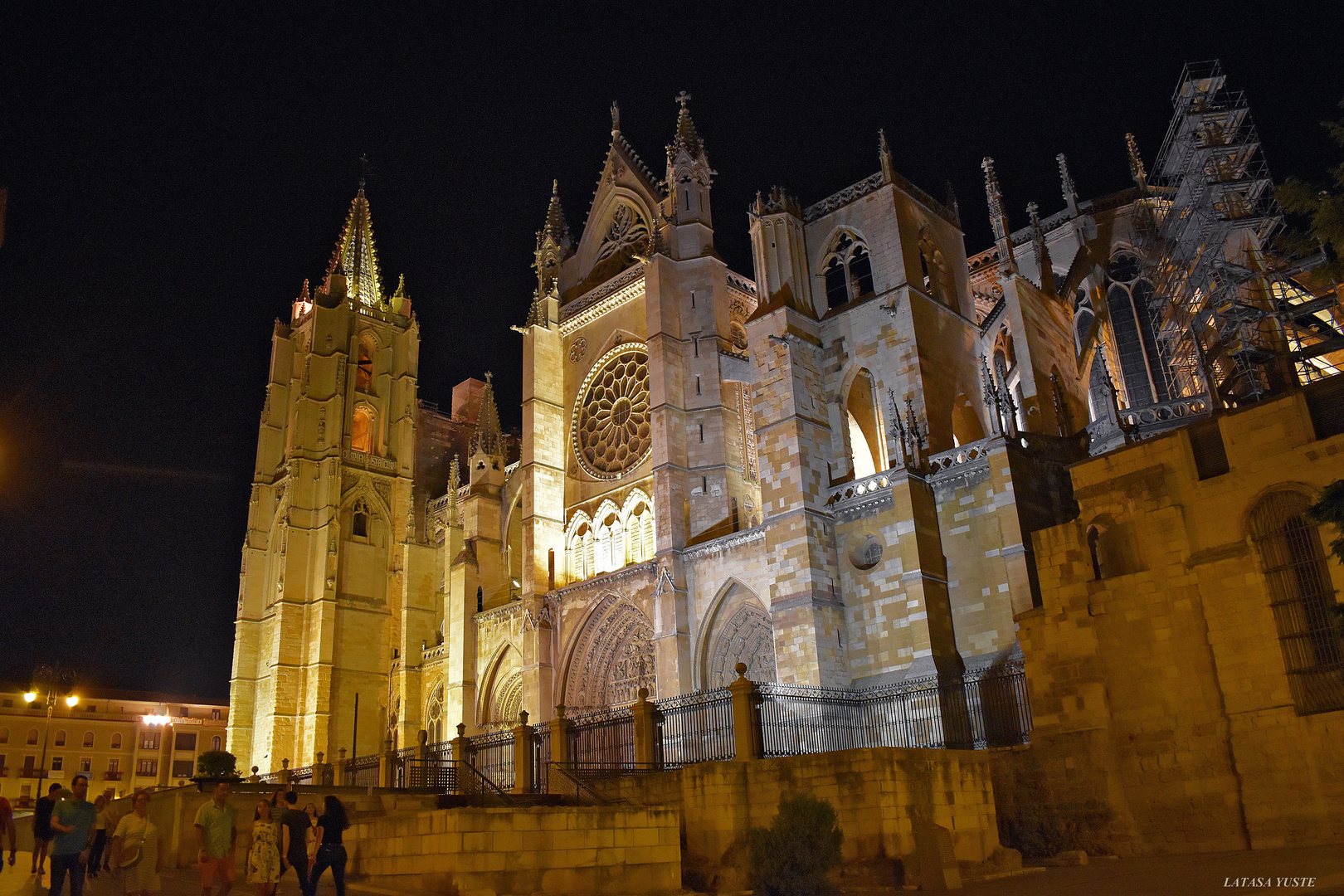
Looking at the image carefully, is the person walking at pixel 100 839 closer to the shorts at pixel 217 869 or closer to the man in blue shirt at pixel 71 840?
the man in blue shirt at pixel 71 840

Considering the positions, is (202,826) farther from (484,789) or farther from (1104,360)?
(1104,360)

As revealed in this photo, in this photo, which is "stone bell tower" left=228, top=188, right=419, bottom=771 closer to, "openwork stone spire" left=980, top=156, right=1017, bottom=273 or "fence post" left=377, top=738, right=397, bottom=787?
"fence post" left=377, top=738, right=397, bottom=787

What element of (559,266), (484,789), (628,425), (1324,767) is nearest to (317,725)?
(628,425)

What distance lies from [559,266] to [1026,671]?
19.8 metres

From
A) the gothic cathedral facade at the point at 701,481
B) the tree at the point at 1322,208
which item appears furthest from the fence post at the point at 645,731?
the tree at the point at 1322,208

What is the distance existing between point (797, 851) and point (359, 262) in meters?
33.5

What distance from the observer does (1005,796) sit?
11789mm

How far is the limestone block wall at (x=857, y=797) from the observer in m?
10.3

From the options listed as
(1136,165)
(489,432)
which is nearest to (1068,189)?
(1136,165)

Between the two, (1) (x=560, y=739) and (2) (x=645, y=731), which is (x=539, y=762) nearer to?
(1) (x=560, y=739)

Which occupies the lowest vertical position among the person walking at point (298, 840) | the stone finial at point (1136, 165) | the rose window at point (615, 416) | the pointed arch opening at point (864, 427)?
the person walking at point (298, 840)

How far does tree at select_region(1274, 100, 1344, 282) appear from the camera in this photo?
29.7ft

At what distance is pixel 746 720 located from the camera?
1244 cm

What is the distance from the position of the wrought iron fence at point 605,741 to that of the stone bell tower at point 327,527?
15.6 m
